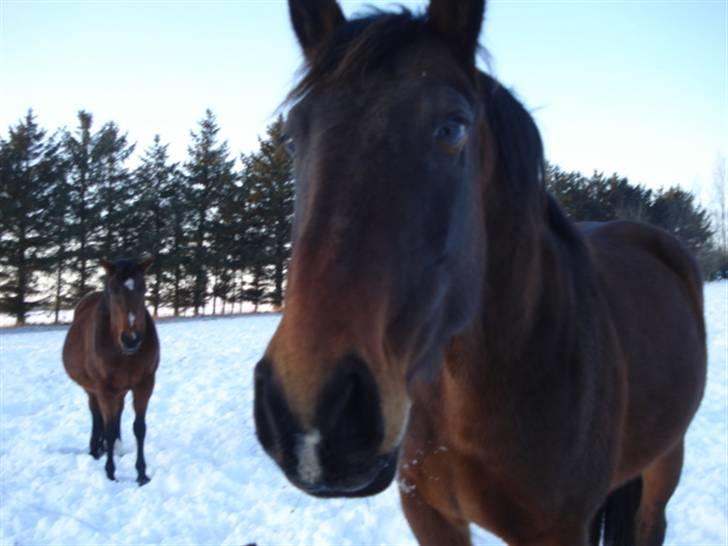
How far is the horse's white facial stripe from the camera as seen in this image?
3.53 feet

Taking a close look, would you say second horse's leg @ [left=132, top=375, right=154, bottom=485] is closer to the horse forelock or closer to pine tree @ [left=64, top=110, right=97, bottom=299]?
the horse forelock

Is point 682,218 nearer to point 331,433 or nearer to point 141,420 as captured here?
point 141,420

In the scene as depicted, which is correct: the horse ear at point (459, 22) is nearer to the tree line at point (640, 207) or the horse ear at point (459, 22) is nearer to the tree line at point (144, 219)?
the tree line at point (144, 219)

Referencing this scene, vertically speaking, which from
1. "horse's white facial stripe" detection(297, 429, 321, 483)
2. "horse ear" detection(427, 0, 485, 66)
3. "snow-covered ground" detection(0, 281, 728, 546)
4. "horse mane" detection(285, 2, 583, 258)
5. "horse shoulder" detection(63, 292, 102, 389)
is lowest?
"snow-covered ground" detection(0, 281, 728, 546)

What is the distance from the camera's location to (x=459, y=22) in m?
1.72

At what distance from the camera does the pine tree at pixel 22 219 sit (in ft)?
85.0

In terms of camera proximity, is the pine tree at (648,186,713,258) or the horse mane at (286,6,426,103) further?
the pine tree at (648,186,713,258)

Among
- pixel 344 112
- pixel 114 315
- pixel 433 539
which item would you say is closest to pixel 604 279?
pixel 433 539

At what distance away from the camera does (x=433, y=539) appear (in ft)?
7.26

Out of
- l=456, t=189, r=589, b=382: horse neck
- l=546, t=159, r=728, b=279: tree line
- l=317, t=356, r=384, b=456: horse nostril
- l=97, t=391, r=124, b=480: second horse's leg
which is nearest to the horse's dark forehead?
l=456, t=189, r=589, b=382: horse neck

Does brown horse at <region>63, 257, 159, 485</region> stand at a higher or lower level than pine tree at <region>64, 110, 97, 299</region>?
lower

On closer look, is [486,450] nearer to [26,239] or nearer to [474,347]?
[474,347]

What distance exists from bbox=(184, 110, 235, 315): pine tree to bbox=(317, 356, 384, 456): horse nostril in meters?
29.8

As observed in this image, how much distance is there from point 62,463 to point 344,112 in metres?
6.54
